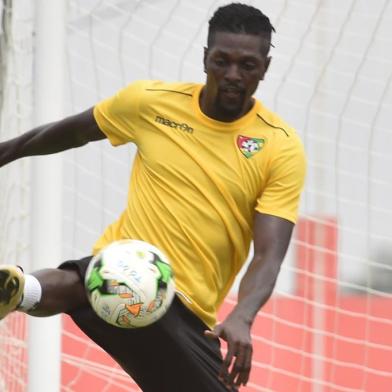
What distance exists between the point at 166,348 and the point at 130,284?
1.44ft

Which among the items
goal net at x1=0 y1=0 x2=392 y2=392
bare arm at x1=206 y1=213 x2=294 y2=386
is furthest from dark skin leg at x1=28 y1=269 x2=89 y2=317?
goal net at x1=0 y1=0 x2=392 y2=392

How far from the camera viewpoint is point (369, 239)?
7.15m

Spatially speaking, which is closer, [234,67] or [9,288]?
[9,288]

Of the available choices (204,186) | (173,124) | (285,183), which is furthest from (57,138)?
(285,183)

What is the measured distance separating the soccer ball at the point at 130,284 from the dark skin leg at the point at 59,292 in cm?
15

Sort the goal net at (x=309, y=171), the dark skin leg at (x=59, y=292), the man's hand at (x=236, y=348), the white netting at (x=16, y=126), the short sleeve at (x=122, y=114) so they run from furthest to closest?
the goal net at (x=309, y=171)
the white netting at (x=16, y=126)
the short sleeve at (x=122, y=114)
the dark skin leg at (x=59, y=292)
the man's hand at (x=236, y=348)

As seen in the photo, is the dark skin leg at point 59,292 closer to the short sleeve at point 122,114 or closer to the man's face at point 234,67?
the short sleeve at point 122,114

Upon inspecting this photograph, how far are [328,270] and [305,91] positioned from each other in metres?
0.88

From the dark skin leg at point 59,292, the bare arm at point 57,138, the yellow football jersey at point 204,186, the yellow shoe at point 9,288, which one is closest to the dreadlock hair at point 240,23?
the yellow football jersey at point 204,186

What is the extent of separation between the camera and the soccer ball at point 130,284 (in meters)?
4.93

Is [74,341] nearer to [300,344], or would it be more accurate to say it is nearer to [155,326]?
[300,344]

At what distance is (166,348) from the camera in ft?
17.3

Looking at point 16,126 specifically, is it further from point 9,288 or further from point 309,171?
point 9,288

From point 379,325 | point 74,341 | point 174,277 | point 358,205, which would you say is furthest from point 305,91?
point 174,277
